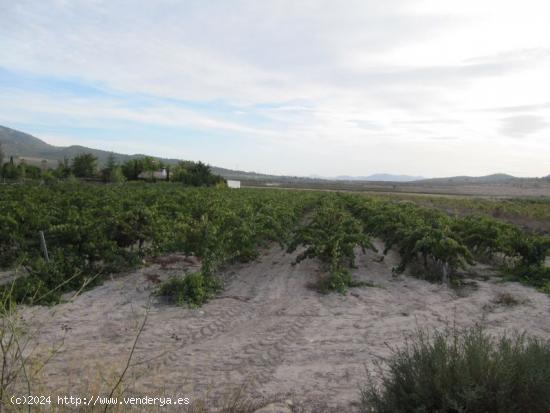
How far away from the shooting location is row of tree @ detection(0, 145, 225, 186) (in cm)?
5459

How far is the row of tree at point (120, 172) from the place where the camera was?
2149 inches

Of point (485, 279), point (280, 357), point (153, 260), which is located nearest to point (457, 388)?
point (280, 357)

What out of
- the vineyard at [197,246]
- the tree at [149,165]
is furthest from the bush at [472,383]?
the tree at [149,165]

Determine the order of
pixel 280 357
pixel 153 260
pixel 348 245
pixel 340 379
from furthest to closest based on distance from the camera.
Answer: pixel 153 260, pixel 348 245, pixel 280 357, pixel 340 379

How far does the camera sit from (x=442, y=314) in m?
7.21

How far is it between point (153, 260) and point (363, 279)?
5.60m

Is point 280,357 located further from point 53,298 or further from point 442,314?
point 53,298

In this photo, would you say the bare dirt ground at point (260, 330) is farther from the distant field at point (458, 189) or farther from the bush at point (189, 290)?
the distant field at point (458, 189)

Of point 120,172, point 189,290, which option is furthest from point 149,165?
point 189,290

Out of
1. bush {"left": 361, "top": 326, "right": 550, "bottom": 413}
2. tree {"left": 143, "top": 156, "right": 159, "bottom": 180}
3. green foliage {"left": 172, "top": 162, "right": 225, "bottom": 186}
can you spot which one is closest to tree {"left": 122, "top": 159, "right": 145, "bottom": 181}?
tree {"left": 143, "top": 156, "right": 159, "bottom": 180}

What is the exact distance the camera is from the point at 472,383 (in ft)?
9.66

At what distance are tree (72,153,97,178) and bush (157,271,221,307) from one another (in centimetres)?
6514

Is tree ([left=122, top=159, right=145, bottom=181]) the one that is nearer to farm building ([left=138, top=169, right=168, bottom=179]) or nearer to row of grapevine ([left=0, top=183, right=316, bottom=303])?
farm building ([left=138, top=169, right=168, bottom=179])

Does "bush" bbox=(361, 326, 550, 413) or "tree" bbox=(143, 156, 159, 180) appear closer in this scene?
"bush" bbox=(361, 326, 550, 413)
